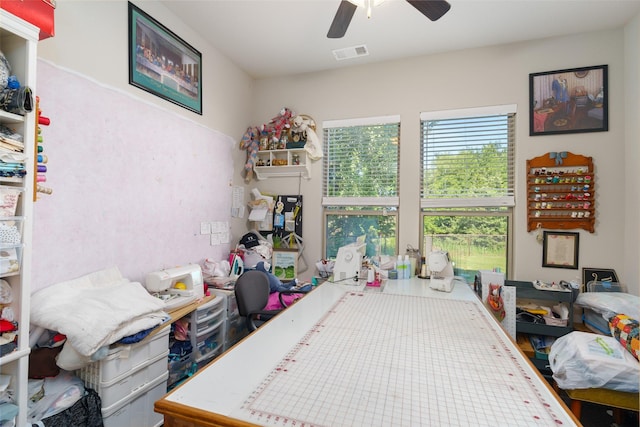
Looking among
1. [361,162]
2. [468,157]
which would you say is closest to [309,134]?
[361,162]

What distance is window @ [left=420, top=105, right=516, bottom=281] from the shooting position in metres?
2.74

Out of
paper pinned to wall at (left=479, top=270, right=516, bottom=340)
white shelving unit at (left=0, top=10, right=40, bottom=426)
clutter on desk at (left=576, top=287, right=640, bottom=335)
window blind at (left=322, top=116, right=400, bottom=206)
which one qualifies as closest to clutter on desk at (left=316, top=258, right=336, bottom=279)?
window blind at (left=322, top=116, right=400, bottom=206)

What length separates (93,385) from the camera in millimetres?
1473

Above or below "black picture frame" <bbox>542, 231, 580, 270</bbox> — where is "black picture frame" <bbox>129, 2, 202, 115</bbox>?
above

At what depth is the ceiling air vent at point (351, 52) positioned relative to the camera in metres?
2.75

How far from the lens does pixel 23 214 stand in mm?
1238

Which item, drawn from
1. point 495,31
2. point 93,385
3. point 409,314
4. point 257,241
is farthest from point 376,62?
point 93,385

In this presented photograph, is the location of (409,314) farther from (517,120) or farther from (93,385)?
(517,120)

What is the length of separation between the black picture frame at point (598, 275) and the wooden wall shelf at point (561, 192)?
0.32 metres

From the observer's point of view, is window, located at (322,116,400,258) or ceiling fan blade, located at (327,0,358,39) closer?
ceiling fan blade, located at (327,0,358,39)

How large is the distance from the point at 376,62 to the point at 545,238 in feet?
7.38

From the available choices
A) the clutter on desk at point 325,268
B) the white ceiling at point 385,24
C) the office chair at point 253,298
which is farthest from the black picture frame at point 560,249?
the office chair at point 253,298

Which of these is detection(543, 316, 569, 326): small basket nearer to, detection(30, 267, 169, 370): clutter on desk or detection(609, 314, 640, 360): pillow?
detection(609, 314, 640, 360): pillow

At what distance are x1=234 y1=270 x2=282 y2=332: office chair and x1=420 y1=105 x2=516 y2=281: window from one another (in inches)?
56.7
